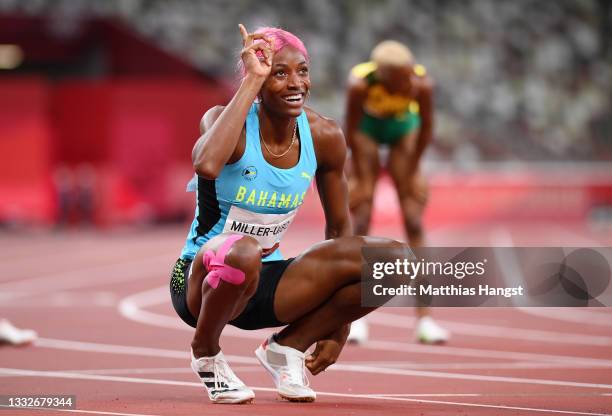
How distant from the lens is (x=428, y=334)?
24.4ft

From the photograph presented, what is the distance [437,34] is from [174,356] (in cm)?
2109

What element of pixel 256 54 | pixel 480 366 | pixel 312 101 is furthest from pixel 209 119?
pixel 312 101

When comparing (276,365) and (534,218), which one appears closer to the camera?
(276,365)

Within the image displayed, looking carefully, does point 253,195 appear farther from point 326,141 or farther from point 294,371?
point 294,371

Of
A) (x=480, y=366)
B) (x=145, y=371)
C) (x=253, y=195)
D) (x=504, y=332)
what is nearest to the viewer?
(x=253, y=195)

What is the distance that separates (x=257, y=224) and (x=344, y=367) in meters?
1.73

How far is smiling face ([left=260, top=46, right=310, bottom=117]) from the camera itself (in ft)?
15.6

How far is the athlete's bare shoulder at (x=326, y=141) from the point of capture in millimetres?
5008

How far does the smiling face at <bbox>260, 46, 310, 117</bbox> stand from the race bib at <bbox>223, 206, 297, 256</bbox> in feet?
1.51

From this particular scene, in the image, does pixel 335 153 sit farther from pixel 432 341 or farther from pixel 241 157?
pixel 432 341

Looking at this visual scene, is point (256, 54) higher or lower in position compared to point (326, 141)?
higher

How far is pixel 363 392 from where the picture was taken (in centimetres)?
530

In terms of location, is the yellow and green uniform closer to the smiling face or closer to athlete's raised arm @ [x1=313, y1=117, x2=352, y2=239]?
athlete's raised arm @ [x1=313, y1=117, x2=352, y2=239]

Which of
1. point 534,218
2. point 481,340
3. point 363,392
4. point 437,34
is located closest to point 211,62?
point 437,34
